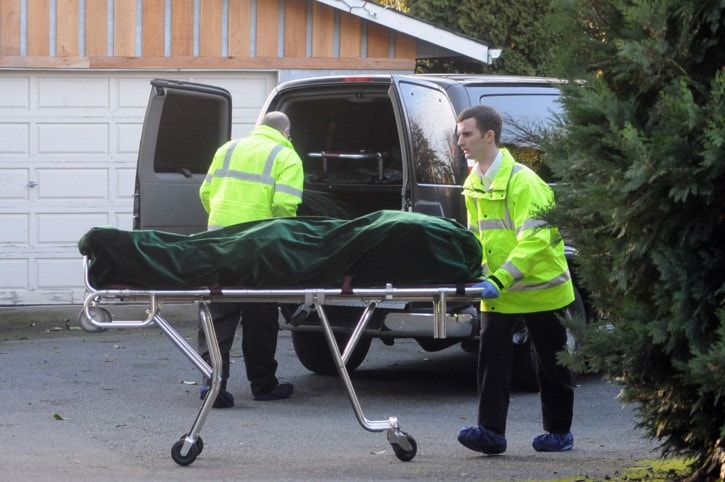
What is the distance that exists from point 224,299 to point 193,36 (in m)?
7.77

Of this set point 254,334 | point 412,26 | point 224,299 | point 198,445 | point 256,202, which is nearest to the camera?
point 224,299

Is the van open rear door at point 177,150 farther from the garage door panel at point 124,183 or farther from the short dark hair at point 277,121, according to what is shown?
the garage door panel at point 124,183

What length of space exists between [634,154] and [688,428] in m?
1.17

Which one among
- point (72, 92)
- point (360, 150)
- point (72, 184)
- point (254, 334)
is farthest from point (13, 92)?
point (254, 334)

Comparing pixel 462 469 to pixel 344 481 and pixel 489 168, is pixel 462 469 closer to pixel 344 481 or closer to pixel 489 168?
pixel 344 481

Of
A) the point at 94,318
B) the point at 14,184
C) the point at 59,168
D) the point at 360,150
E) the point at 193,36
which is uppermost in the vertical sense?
the point at 193,36

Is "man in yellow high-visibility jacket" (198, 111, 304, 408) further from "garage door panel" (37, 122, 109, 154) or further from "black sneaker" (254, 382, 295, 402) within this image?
"garage door panel" (37, 122, 109, 154)

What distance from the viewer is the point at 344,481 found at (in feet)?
19.4

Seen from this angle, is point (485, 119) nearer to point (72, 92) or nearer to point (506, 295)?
point (506, 295)

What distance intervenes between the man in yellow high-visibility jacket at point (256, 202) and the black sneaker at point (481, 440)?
220 cm

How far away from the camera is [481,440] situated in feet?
21.1

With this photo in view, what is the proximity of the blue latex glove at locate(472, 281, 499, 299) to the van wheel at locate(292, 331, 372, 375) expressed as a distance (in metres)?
3.21

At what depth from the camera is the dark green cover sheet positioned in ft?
19.8

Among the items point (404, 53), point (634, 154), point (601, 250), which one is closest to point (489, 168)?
point (601, 250)
